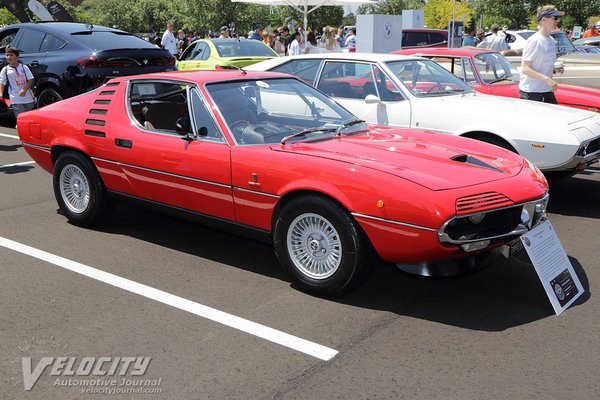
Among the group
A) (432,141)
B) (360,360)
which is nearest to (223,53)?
(432,141)

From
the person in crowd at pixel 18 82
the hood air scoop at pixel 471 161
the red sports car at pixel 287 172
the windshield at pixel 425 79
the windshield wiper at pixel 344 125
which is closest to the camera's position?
the red sports car at pixel 287 172

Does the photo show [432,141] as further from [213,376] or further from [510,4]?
[510,4]

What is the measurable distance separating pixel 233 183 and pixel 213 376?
1.68m

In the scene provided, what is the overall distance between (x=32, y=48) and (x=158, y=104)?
6.75 metres

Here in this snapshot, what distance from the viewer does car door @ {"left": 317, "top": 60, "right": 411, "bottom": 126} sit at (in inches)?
289

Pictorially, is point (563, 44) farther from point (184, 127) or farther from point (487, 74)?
point (184, 127)

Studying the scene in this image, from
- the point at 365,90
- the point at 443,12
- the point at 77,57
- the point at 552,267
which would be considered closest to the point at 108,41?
the point at 77,57

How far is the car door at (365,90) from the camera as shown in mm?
7340

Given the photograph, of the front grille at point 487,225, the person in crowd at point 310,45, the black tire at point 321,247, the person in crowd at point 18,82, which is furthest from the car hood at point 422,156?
the person in crowd at point 310,45

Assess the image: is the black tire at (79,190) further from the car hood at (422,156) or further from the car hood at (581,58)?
the car hood at (581,58)

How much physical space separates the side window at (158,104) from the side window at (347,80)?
2673mm

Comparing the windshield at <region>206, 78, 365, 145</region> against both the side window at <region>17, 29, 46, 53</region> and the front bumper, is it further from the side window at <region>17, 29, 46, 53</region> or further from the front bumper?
the side window at <region>17, 29, 46, 53</region>

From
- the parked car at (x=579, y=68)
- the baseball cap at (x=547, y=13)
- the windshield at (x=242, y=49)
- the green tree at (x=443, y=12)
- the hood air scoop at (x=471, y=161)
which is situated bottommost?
the green tree at (x=443, y=12)

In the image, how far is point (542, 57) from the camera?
779 cm
